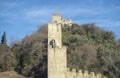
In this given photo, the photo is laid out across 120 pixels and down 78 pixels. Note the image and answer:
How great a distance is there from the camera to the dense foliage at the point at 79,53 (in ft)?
106

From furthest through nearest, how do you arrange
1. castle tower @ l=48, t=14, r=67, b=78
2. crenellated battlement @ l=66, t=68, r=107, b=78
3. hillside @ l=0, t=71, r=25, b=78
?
hillside @ l=0, t=71, r=25, b=78
crenellated battlement @ l=66, t=68, r=107, b=78
castle tower @ l=48, t=14, r=67, b=78

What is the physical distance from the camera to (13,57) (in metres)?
36.2

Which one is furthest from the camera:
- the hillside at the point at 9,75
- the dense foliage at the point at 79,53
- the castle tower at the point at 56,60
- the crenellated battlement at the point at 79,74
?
the hillside at the point at 9,75

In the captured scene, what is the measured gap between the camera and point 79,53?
35.0 m

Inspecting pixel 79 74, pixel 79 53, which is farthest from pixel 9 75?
pixel 79 74

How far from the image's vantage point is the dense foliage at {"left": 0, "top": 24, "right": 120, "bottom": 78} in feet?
106

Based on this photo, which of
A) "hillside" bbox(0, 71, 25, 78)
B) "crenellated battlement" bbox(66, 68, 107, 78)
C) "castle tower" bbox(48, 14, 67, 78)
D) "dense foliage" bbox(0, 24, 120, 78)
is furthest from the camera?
"hillside" bbox(0, 71, 25, 78)

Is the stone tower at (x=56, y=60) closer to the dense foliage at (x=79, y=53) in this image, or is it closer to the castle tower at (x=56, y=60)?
the castle tower at (x=56, y=60)

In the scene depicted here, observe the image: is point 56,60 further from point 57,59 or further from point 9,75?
point 9,75

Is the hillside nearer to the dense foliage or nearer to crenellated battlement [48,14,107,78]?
the dense foliage

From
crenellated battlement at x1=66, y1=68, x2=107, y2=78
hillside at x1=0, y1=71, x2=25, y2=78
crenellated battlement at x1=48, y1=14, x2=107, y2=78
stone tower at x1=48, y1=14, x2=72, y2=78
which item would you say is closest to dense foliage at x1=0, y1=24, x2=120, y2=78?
hillside at x1=0, y1=71, x2=25, y2=78

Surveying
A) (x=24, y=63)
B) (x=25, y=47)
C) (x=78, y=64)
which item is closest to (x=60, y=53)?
(x=78, y=64)

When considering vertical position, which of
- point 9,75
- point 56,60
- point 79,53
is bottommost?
point 9,75

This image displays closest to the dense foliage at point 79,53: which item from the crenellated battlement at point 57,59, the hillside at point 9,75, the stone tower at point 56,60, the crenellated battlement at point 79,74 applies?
the hillside at point 9,75
